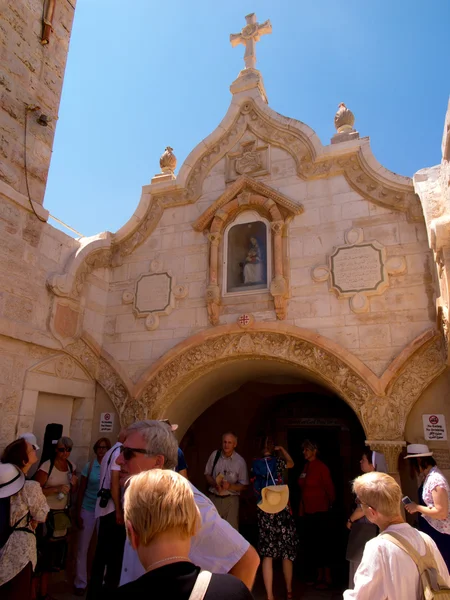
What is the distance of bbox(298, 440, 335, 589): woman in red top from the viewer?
5.27m

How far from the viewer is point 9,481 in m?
3.21

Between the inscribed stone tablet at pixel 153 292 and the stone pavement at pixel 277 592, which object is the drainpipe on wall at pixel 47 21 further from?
the stone pavement at pixel 277 592

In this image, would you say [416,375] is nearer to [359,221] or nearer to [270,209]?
[359,221]

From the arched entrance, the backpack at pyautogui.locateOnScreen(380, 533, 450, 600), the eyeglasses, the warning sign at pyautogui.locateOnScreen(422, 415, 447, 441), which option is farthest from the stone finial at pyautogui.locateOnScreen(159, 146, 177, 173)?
the backpack at pyautogui.locateOnScreen(380, 533, 450, 600)

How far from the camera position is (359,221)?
578cm

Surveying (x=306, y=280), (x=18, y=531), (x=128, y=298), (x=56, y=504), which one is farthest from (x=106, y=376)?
(x=18, y=531)

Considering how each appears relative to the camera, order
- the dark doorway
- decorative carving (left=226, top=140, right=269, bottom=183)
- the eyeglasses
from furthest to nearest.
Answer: the dark doorway, decorative carving (left=226, top=140, right=269, bottom=183), the eyeglasses

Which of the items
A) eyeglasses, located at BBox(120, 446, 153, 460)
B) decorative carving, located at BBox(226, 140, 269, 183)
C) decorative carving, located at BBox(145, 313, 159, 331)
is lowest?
eyeglasses, located at BBox(120, 446, 153, 460)

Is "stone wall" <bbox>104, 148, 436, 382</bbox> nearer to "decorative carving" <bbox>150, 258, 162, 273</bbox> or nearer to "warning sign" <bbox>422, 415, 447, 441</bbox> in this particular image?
"decorative carving" <bbox>150, 258, 162, 273</bbox>

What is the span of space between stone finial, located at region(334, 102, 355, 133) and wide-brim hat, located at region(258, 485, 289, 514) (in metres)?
4.65

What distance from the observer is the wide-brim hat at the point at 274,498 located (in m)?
4.45

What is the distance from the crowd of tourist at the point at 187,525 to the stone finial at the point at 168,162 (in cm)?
420

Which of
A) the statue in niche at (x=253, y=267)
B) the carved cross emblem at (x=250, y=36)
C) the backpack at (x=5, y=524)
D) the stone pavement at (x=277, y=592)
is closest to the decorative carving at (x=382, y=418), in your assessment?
the stone pavement at (x=277, y=592)

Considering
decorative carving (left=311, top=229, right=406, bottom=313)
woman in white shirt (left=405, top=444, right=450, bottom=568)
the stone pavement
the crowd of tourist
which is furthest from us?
decorative carving (left=311, top=229, right=406, bottom=313)
